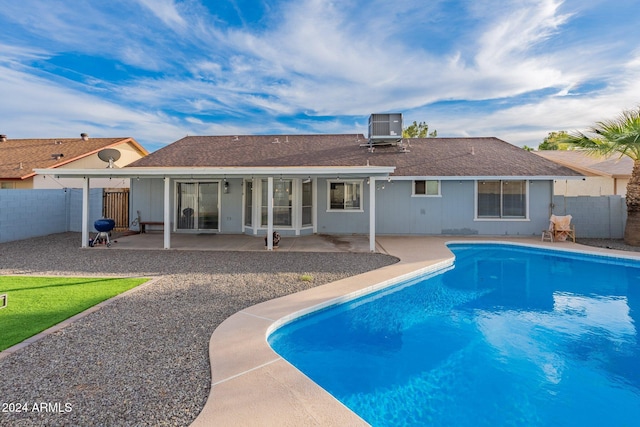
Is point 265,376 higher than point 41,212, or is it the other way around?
point 41,212

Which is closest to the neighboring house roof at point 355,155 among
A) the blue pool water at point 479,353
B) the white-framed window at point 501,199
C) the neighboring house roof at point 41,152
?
the white-framed window at point 501,199

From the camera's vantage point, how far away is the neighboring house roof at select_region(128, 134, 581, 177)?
518 inches

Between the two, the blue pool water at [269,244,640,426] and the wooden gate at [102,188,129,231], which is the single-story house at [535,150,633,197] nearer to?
the blue pool water at [269,244,640,426]

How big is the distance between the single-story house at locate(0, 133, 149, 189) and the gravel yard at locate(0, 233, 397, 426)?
1213cm

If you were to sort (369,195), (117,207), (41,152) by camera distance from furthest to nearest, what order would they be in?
1. (41,152)
2. (117,207)
3. (369,195)

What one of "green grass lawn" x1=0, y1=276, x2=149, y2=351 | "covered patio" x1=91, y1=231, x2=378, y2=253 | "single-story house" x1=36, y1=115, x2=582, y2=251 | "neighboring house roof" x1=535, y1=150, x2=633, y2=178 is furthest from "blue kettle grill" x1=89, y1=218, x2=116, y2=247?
"neighboring house roof" x1=535, y1=150, x2=633, y2=178

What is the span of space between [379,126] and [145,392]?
48.6 ft

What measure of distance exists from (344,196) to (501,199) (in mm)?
6689

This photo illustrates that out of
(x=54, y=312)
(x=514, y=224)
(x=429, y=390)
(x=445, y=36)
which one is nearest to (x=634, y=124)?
(x=514, y=224)

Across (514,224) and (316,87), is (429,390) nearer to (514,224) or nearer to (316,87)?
(514,224)

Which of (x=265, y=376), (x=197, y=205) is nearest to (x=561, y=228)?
(x=265, y=376)

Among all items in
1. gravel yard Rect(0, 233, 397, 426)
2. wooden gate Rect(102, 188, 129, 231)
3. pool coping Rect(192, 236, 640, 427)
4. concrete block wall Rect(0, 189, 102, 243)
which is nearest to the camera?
pool coping Rect(192, 236, 640, 427)

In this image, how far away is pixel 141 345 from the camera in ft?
12.6

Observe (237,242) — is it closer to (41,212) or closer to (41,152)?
(41,212)
